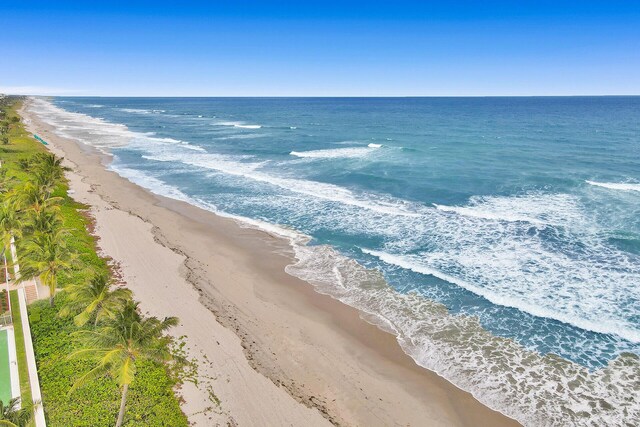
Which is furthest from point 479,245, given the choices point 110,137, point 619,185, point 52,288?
point 110,137

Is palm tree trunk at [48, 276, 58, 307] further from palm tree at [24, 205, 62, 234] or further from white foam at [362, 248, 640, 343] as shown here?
white foam at [362, 248, 640, 343]

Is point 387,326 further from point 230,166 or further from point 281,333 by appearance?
point 230,166

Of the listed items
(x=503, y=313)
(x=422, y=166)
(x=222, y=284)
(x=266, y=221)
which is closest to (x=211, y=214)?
(x=266, y=221)

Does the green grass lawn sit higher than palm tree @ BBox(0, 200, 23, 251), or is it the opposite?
palm tree @ BBox(0, 200, 23, 251)

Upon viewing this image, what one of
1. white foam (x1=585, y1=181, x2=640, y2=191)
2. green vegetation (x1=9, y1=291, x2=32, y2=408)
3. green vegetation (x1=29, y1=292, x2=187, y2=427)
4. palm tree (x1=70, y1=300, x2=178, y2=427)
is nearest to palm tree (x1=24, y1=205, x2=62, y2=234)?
green vegetation (x1=9, y1=291, x2=32, y2=408)

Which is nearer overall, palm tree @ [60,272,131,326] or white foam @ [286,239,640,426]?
white foam @ [286,239,640,426]

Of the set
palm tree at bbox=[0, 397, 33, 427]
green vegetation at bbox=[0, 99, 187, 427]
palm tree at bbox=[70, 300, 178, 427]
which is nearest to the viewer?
palm tree at bbox=[0, 397, 33, 427]

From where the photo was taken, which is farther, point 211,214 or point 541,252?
point 211,214
